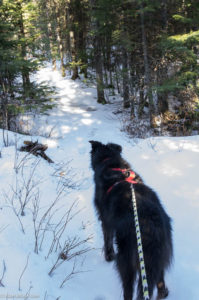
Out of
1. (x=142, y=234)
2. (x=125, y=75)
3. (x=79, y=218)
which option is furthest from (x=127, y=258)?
(x=125, y=75)

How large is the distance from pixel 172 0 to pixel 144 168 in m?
10.2

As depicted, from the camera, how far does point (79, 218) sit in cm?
361

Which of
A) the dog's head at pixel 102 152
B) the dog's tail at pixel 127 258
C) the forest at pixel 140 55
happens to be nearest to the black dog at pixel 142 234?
the dog's tail at pixel 127 258

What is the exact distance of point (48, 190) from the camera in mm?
4062

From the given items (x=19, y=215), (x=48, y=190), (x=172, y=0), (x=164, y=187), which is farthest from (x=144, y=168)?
(x=172, y=0)

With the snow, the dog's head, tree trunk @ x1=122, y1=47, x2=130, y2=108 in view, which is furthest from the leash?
tree trunk @ x1=122, y1=47, x2=130, y2=108

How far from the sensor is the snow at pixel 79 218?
7.14ft

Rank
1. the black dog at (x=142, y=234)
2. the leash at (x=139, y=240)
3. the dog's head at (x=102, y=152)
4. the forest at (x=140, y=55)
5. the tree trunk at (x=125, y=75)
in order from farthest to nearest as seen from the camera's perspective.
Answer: the tree trunk at (x=125, y=75) → the forest at (x=140, y=55) → the dog's head at (x=102, y=152) → the black dog at (x=142, y=234) → the leash at (x=139, y=240)

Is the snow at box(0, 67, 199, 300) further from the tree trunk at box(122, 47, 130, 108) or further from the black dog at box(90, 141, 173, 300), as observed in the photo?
the tree trunk at box(122, 47, 130, 108)

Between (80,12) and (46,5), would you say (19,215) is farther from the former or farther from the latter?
(46,5)

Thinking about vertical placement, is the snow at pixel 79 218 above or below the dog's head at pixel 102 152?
below

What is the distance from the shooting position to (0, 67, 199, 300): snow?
2.18 metres

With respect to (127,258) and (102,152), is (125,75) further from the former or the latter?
(127,258)

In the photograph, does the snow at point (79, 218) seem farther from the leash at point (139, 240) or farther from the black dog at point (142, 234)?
the leash at point (139, 240)
